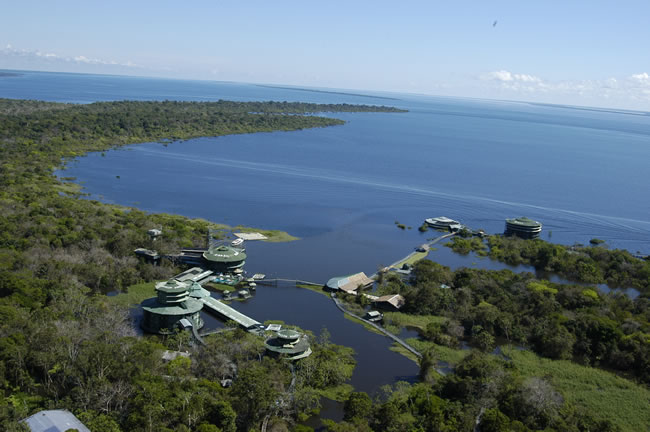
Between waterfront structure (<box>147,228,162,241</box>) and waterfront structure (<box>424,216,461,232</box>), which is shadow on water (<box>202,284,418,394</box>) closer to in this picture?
waterfront structure (<box>147,228,162,241</box>)

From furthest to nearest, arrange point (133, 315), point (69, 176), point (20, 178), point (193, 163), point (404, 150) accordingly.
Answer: point (404, 150)
point (193, 163)
point (69, 176)
point (20, 178)
point (133, 315)

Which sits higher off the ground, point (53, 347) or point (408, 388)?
point (53, 347)

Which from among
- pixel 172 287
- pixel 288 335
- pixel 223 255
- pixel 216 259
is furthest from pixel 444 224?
pixel 172 287

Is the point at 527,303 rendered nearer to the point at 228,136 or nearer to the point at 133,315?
the point at 133,315

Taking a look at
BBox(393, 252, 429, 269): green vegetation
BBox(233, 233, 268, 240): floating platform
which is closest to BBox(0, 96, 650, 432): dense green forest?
BBox(233, 233, 268, 240): floating platform

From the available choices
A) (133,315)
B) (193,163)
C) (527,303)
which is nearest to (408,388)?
(527,303)

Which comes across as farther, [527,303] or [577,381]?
[527,303]

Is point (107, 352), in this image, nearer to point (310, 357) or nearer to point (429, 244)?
point (310, 357)
